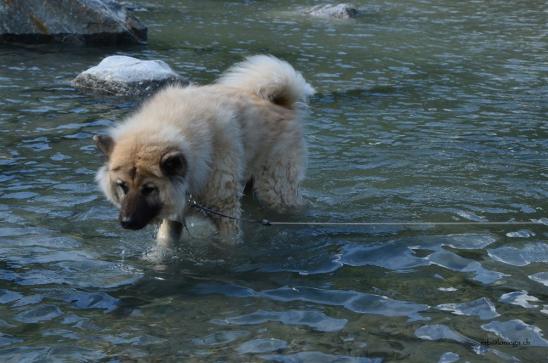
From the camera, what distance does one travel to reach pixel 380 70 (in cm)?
1490

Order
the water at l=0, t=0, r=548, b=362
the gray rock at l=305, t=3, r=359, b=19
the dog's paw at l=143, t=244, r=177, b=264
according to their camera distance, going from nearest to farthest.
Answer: the water at l=0, t=0, r=548, b=362
the dog's paw at l=143, t=244, r=177, b=264
the gray rock at l=305, t=3, r=359, b=19

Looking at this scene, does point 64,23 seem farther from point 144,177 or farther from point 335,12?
point 144,177

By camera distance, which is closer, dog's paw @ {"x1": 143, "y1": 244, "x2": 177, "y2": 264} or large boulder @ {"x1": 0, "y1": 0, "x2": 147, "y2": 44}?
dog's paw @ {"x1": 143, "y1": 244, "x2": 177, "y2": 264}

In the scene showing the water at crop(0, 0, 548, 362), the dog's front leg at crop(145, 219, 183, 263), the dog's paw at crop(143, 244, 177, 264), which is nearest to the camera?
the water at crop(0, 0, 548, 362)

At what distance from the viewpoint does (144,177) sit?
6.00 metres

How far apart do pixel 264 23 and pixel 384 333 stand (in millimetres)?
16389

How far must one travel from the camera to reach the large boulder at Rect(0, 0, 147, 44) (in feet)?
51.8

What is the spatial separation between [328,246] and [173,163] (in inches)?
69.2

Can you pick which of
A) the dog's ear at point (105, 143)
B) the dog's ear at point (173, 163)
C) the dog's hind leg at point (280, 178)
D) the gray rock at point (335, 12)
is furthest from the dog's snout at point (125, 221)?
the gray rock at point (335, 12)

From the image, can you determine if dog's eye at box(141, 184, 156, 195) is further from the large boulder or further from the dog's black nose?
the large boulder

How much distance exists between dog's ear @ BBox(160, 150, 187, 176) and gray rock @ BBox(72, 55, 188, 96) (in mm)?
6511

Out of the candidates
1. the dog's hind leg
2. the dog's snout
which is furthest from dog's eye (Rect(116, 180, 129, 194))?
the dog's hind leg

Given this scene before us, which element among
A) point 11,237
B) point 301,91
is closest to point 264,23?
point 301,91

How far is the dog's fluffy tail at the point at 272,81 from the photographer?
24.6 feet
